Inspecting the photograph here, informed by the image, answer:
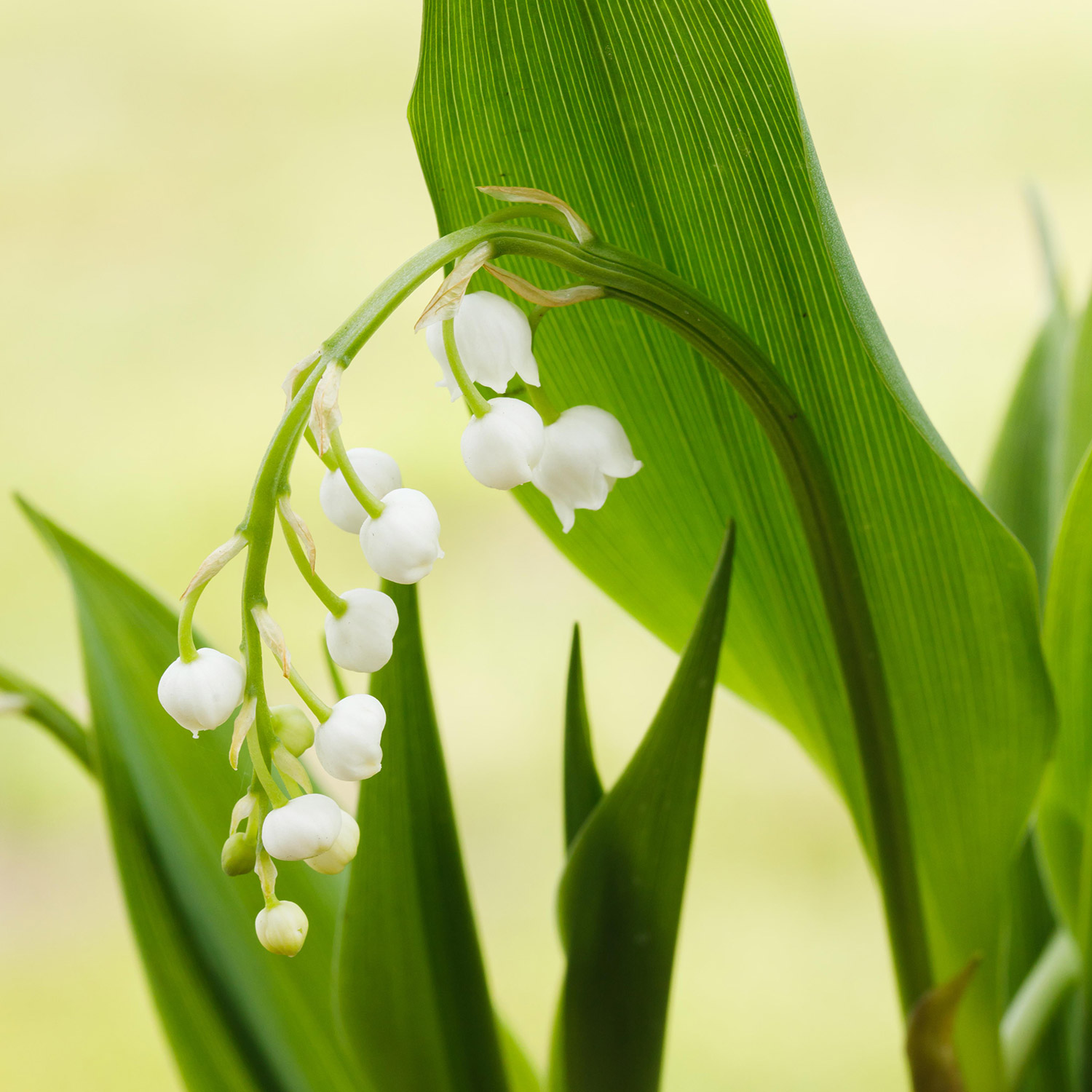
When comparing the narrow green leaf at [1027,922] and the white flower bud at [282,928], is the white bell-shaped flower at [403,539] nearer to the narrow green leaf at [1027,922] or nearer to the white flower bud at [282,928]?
the white flower bud at [282,928]

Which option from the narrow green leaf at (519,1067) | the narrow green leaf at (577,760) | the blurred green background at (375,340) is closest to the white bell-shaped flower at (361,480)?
the narrow green leaf at (577,760)

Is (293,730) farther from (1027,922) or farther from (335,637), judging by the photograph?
(1027,922)

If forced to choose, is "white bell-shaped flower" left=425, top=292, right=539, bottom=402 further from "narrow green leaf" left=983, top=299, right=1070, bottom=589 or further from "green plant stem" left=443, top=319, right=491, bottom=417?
"narrow green leaf" left=983, top=299, right=1070, bottom=589

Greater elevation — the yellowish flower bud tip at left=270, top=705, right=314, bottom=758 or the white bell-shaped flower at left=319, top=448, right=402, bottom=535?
the white bell-shaped flower at left=319, top=448, right=402, bottom=535

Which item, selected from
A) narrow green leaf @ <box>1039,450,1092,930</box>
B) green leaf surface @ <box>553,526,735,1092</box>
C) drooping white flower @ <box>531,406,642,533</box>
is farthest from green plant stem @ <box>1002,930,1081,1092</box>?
drooping white flower @ <box>531,406,642,533</box>

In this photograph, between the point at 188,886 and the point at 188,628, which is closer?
the point at 188,628

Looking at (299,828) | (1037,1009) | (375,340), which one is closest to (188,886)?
(299,828)

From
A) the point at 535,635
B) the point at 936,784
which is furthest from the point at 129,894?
the point at 535,635
